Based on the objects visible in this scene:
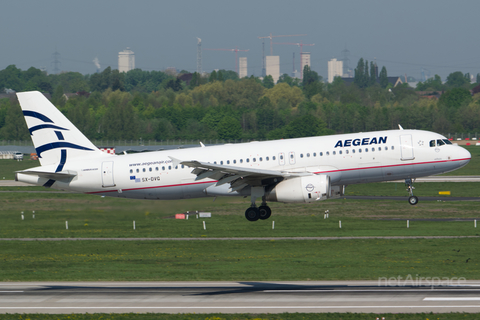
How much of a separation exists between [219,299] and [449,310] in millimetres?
14719

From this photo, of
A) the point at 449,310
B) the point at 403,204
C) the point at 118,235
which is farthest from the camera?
the point at 403,204

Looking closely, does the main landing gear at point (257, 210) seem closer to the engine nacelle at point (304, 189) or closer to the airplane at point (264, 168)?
the airplane at point (264, 168)

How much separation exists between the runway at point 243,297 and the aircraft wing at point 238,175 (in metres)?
7.87

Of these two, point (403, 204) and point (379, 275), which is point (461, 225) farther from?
point (379, 275)

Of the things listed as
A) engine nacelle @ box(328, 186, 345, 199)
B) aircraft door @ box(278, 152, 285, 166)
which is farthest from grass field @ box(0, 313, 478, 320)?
aircraft door @ box(278, 152, 285, 166)

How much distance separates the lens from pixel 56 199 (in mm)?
105562

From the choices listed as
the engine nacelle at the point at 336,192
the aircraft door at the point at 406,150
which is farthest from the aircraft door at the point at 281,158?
the aircraft door at the point at 406,150

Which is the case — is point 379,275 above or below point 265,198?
below

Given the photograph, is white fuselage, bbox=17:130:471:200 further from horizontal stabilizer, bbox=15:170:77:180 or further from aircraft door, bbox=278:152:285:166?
horizontal stabilizer, bbox=15:170:77:180

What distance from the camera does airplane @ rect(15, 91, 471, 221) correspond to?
50.2 meters

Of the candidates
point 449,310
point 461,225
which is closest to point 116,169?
point 449,310

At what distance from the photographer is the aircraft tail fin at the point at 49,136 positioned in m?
54.5

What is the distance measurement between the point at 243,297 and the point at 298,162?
11613 mm

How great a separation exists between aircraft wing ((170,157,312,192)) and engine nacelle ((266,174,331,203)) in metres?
0.51
